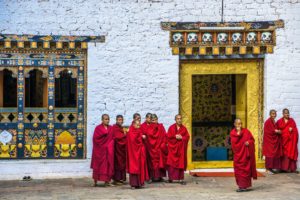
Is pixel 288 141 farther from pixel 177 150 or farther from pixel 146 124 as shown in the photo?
pixel 146 124

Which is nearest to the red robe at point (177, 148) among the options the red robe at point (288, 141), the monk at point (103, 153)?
the monk at point (103, 153)

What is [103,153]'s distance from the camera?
463 inches

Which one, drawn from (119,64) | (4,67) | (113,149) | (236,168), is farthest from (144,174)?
(4,67)

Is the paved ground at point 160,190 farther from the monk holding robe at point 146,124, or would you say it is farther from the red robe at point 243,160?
the monk holding robe at point 146,124

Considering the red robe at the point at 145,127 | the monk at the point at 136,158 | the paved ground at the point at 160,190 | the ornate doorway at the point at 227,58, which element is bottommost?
the paved ground at the point at 160,190

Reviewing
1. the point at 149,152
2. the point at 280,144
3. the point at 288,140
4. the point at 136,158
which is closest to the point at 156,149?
the point at 149,152

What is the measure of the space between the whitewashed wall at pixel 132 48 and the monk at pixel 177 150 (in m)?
0.84

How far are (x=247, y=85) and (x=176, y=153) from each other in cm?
241

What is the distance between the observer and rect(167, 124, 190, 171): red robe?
12039mm

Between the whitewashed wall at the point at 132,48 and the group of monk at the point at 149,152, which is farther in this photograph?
the whitewashed wall at the point at 132,48

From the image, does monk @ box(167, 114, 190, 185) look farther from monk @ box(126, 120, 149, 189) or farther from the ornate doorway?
the ornate doorway

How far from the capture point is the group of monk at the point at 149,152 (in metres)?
11.2

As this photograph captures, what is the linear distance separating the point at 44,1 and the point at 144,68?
2.36 meters

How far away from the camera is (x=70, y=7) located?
42.3 feet
